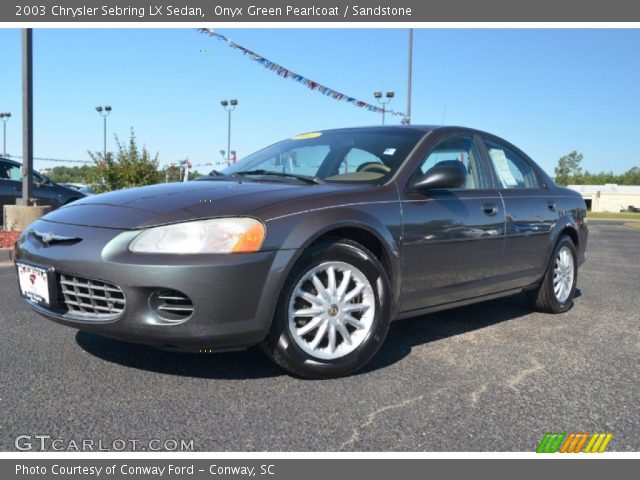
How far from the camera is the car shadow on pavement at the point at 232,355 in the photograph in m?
3.17

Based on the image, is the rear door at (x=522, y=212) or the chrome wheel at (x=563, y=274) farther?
the chrome wheel at (x=563, y=274)

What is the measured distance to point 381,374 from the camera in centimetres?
323

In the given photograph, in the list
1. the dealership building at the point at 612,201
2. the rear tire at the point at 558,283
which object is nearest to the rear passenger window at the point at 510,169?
the rear tire at the point at 558,283

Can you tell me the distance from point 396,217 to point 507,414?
125 centimetres

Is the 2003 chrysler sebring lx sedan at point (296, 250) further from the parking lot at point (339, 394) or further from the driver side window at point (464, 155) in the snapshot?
the parking lot at point (339, 394)

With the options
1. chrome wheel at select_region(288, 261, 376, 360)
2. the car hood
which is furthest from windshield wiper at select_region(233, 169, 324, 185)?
chrome wheel at select_region(288, 261, 376, 360)

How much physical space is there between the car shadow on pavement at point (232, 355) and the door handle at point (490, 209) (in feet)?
2.84

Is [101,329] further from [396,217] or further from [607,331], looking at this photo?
[607,331]

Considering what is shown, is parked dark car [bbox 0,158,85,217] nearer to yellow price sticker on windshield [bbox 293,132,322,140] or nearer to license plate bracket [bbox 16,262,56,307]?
yellow price sticker on windshield [bbox 293,132,322,140]

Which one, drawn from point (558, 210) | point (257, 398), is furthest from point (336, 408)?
point (558, 210)

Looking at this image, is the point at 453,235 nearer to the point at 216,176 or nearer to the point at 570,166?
the point at 216,176

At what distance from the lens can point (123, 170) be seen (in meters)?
11.8
